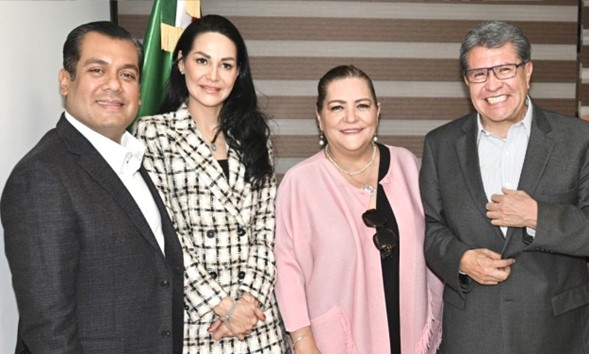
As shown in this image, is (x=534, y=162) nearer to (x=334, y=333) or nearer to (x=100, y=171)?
(x=334, y=333)

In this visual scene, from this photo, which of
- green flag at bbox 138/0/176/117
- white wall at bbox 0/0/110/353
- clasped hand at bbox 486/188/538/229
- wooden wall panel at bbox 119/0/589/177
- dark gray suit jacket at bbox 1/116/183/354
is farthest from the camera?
wooden wall panel at bbox 119/0/589/177

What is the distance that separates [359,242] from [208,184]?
624mm

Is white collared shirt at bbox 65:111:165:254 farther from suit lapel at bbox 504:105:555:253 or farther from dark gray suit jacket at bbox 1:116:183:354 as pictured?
suit lapel at bbox 504:105:555:253

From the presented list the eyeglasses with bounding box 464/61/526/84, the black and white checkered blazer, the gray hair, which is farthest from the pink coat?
the gray hair

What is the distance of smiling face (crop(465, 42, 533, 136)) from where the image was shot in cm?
223

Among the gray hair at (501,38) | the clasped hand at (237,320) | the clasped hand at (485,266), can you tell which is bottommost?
the clasped hand at (237,320)

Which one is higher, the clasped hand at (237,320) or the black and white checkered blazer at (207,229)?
the black and white checkered blazer at (207,229)

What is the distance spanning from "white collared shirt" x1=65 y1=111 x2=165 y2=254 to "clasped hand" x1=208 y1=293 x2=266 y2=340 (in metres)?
0.35

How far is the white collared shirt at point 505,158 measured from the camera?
2258mm

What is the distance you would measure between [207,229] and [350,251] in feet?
1.84

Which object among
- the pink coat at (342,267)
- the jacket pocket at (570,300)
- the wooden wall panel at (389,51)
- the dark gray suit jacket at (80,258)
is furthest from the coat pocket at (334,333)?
the wooden wall panel at (389,51)

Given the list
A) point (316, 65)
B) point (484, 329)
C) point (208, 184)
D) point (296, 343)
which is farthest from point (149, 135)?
point (316, 65)

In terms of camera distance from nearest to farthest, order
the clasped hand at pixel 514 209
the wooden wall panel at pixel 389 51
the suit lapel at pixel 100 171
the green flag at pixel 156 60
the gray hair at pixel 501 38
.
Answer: the suit lapel at pixel 100 171 < the clasped hand at pixel 514 209 < the gray hair at pixel 501 38 < the green flag at pixel 156 60 < the wooden wall panel at pixel 389 51

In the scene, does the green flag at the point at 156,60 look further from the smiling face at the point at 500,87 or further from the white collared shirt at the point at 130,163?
the smiling face at the point at 500,87
